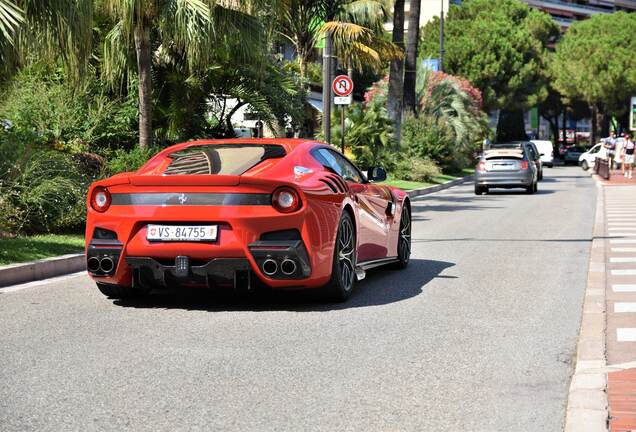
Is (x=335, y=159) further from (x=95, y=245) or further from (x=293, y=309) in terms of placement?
(x=95, y=245)

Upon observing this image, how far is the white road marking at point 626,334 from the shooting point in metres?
7.25

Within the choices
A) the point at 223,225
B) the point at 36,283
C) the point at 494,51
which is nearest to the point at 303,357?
the point at 223,225

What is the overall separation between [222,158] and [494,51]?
72.2 m

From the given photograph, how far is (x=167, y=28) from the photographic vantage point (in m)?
17.1

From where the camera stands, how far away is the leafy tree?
7881 cm

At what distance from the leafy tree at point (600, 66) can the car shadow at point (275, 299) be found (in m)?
71.8

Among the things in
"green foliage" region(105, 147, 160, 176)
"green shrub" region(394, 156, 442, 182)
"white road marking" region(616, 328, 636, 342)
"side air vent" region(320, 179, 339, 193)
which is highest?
"side air vent" region(320, 179, 339, 193)

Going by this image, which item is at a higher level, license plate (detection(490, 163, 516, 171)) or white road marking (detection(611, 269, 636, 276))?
white road marking (detection(611, 269, 636, 276))

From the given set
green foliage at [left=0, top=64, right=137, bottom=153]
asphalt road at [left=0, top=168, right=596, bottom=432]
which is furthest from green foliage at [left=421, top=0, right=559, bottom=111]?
asphalt road at [left=0, top=168, right=596, bottom=432]

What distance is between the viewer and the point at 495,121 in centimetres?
10338

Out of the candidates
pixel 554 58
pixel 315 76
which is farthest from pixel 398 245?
pixel 554 58

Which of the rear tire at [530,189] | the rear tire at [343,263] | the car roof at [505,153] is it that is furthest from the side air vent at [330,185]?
the car roof at [505,153]

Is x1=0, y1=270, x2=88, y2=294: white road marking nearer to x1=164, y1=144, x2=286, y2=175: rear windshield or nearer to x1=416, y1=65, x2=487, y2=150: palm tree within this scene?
x1=164, y1=144, x2=286, y2=175: rear windshield

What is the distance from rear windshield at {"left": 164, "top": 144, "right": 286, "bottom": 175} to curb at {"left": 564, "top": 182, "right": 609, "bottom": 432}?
9.62 feet
